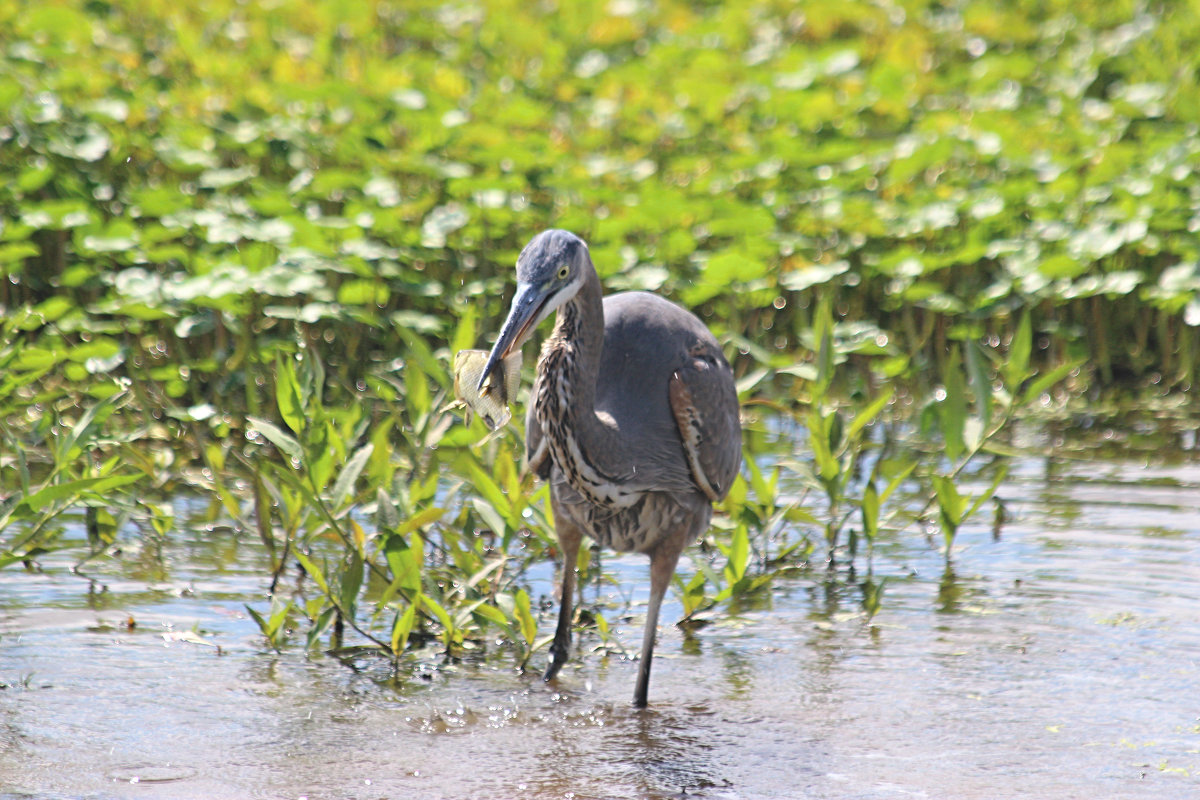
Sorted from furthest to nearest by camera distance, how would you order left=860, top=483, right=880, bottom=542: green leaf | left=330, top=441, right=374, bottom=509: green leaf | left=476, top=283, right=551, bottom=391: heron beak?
left=860, top=483, right=880, bottom=542: green leaf
left=330, top=441, right=374, bottom=509: green leaf
left=476, top=283, right=551, bottom=391: heron beak

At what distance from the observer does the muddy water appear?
322 centimetres

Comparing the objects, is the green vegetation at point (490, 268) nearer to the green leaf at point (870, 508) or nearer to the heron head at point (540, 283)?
the green leaf at point (870, 508)

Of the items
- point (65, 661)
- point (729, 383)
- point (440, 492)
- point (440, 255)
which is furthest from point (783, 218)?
point (65, 661)


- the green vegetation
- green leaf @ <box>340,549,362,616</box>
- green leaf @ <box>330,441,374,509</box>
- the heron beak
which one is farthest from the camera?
the green vegetation

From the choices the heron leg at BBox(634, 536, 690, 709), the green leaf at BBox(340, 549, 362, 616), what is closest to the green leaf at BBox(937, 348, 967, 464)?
the heron leg at BBox(634, 536, 690, 709)

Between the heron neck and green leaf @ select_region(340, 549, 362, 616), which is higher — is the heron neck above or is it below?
above

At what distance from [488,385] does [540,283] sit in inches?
11.7

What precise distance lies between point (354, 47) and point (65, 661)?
712 cm

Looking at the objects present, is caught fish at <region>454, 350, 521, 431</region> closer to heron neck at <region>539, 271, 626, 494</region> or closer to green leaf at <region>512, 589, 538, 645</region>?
heron neck at <region>539, 271, 626, 494</region>

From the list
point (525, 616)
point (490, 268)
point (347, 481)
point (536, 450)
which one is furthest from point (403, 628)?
point (490, 268)

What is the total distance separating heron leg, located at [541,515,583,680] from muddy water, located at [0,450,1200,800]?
61 millimetres

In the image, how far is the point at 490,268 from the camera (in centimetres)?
645

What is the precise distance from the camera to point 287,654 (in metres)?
3.93

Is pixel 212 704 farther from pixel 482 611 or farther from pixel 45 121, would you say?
pixel 45 121
